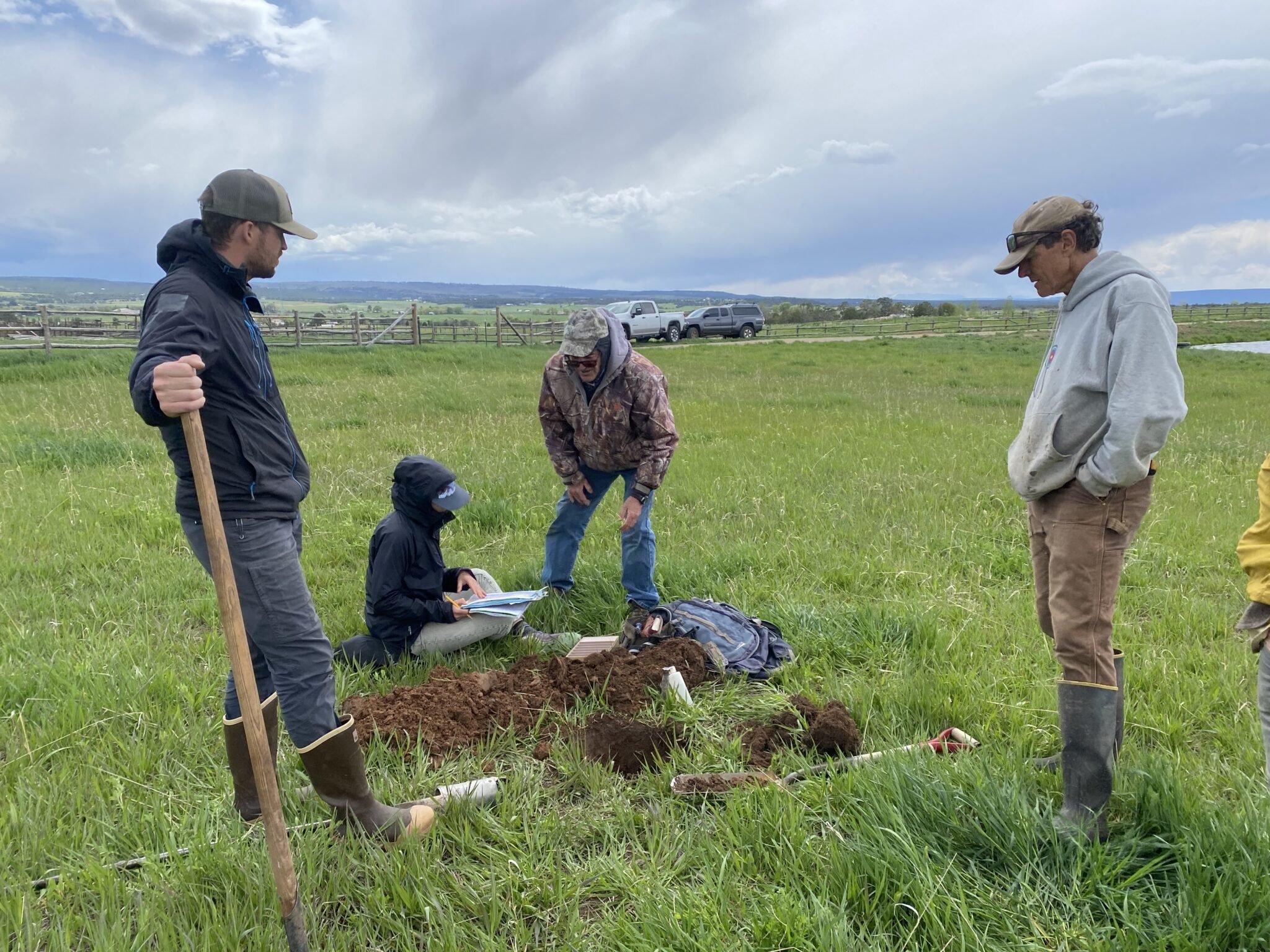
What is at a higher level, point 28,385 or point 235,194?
point 235,194

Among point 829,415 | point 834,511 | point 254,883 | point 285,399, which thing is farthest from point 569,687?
point 285,399

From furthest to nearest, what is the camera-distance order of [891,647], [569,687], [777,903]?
1. [891,647]
2. [569,687]
3. [777,903]

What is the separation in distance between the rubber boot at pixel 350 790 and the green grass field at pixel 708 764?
0.37ft

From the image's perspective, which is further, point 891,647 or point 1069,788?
point 891,647

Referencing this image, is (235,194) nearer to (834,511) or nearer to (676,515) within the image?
(676,515)

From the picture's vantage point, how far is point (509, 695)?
3652 millimetres

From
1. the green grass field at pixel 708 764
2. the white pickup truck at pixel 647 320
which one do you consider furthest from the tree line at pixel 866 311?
the green grass field at pixel 708 764

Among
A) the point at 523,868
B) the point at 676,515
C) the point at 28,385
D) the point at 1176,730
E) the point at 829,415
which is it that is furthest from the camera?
the point at 28,385

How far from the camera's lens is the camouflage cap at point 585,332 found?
437cm

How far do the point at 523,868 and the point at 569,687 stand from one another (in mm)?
1264

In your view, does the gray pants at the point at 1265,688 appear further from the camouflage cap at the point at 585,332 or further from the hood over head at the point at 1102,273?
the camouflage cap at the point at 585,332

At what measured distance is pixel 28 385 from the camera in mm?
14719

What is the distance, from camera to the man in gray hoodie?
95.9 inches

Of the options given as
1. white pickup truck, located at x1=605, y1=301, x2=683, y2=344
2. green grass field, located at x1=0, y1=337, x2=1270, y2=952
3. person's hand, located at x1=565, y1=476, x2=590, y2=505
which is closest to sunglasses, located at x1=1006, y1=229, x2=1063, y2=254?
green grass field, located at x1=0, y1=337, x2=1270, y2=952
